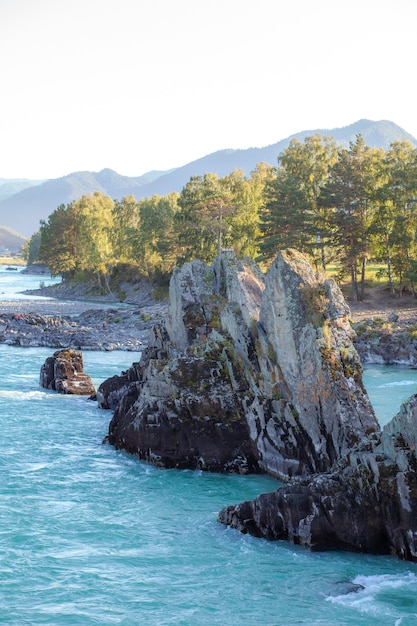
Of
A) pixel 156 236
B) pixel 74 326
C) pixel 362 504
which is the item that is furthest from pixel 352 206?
pixel 362 504

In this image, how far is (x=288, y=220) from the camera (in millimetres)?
92500

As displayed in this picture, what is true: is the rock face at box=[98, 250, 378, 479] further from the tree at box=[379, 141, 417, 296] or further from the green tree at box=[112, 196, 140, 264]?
the green tree at box=[112, 196, 140, 264]

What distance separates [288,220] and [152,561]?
236ft

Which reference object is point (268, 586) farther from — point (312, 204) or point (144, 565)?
point (312, 204)

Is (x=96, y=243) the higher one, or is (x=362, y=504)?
(x=96, y=243)

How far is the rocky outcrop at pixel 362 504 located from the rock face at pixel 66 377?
26.9 meters

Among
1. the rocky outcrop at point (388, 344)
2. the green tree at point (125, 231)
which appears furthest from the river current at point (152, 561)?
the green tree at point (125, 231)

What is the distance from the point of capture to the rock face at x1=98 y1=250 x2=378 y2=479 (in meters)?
31.0

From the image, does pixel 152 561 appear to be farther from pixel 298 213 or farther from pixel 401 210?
pixel 298 213

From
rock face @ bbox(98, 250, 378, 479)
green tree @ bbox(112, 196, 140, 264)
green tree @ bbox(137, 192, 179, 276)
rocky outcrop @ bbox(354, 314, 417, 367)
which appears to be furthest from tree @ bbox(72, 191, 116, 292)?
rock face @ bbox(98, 250, 378, 479)

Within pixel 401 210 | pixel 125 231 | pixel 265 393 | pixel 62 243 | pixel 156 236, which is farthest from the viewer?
pixel 62 243

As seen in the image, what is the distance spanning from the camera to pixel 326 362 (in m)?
31.3

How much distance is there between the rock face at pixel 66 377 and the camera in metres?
50.4

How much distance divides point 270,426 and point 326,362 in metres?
3.91
